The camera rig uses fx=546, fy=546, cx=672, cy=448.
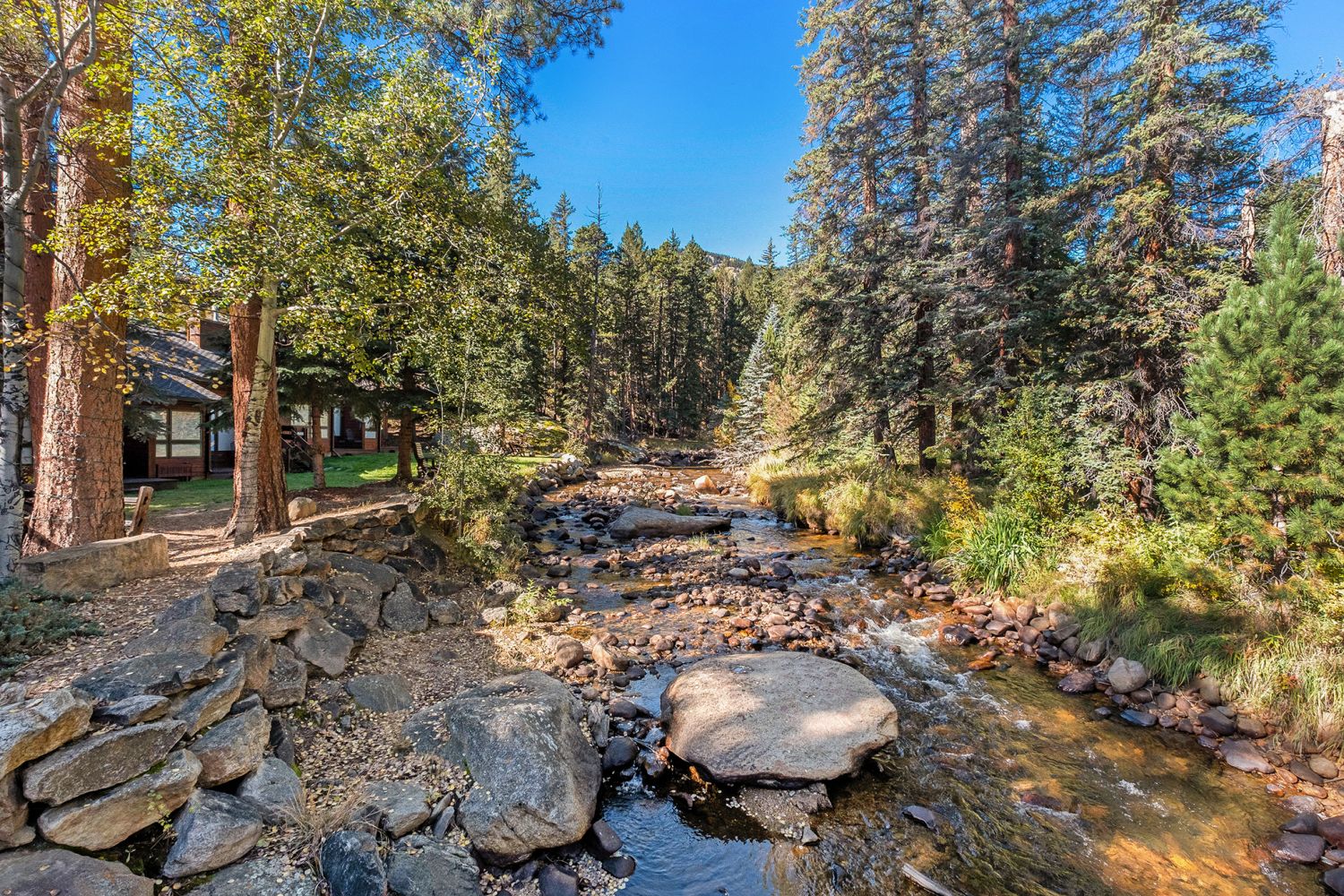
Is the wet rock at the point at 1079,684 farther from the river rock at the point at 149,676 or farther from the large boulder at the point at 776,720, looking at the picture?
the river rock at the point at 149,676

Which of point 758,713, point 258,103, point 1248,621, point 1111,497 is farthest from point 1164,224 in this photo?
point 258,103

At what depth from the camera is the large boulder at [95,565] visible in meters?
4.69

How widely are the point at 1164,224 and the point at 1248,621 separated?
Answer: 20.6 ft

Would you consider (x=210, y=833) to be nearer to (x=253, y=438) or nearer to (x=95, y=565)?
(x=95, y=565)

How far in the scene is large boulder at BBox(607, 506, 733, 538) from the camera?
13695mm

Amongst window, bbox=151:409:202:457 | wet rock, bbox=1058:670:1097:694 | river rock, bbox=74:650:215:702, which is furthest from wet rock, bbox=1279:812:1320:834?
window, bbox=151:409:202:457

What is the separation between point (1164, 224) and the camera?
881 cm

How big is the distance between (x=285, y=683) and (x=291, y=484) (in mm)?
9850

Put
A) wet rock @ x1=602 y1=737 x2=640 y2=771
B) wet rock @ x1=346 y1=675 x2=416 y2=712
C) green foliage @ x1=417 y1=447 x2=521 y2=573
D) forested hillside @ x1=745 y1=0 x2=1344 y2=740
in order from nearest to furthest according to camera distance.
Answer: wet rock @ x1=602 y1=737 x2=640 y2=771, wet rock @ x1=346 y1=675 x2=416 y2=712, forested hillside @ x1=745 y1=0 x2=1344 y2=740, green foliage @ x1=417 y1=447 x2=521 y2=573

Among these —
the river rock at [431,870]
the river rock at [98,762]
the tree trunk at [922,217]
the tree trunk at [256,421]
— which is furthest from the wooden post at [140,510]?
the tree trunk at [922,217]

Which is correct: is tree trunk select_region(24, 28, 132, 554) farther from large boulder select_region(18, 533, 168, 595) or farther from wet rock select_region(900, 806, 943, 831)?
wet rock select_region(900, 806, 943, 831)

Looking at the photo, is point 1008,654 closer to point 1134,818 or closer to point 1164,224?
point 1134,818

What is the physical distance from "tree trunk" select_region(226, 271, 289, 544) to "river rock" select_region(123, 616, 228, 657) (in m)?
2.88

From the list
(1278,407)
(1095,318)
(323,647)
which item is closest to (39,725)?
(323,647)
